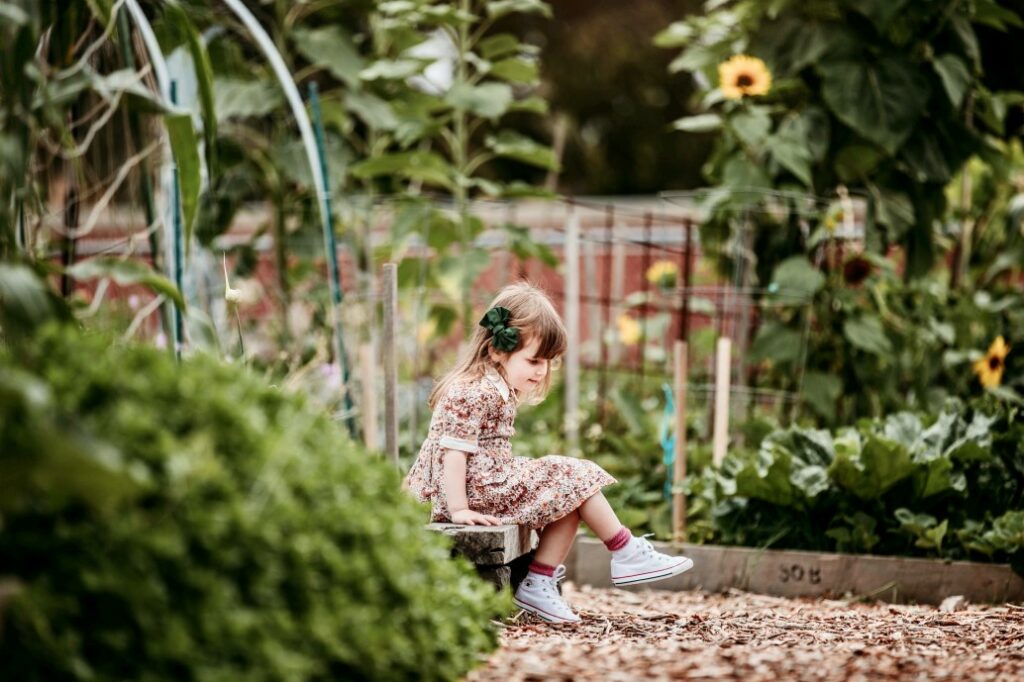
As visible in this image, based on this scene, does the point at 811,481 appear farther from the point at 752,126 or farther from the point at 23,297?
the point at 23,297

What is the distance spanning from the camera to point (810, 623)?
9.86 feet

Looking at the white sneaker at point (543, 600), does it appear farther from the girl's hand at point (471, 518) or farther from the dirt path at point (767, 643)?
the girl's hand at point (471, 518)

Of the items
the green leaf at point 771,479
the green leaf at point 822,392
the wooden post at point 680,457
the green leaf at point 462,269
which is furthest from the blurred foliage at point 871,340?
the green leaf at point 462,269

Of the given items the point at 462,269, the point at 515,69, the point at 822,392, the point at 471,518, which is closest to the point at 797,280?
the point at 822,392

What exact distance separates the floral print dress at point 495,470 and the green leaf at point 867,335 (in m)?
1.95

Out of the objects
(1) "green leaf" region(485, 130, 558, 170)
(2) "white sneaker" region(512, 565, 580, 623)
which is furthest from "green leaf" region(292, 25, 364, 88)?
(2) "white sneaker" region(512, 565, 580, 623)

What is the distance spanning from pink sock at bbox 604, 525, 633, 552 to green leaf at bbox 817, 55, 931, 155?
92.0 inches

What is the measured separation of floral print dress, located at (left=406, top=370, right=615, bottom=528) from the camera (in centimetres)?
304

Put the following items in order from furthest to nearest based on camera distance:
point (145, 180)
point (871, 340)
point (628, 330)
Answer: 1. point (628, 330)
2. point (871, 340)
3. point (145, 180)

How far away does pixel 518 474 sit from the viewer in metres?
3.08

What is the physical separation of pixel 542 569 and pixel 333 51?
286cm

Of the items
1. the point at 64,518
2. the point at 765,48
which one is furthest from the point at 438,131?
the point at 64,518

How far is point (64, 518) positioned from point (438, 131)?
3653 mm

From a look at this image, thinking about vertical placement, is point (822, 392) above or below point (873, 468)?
above
